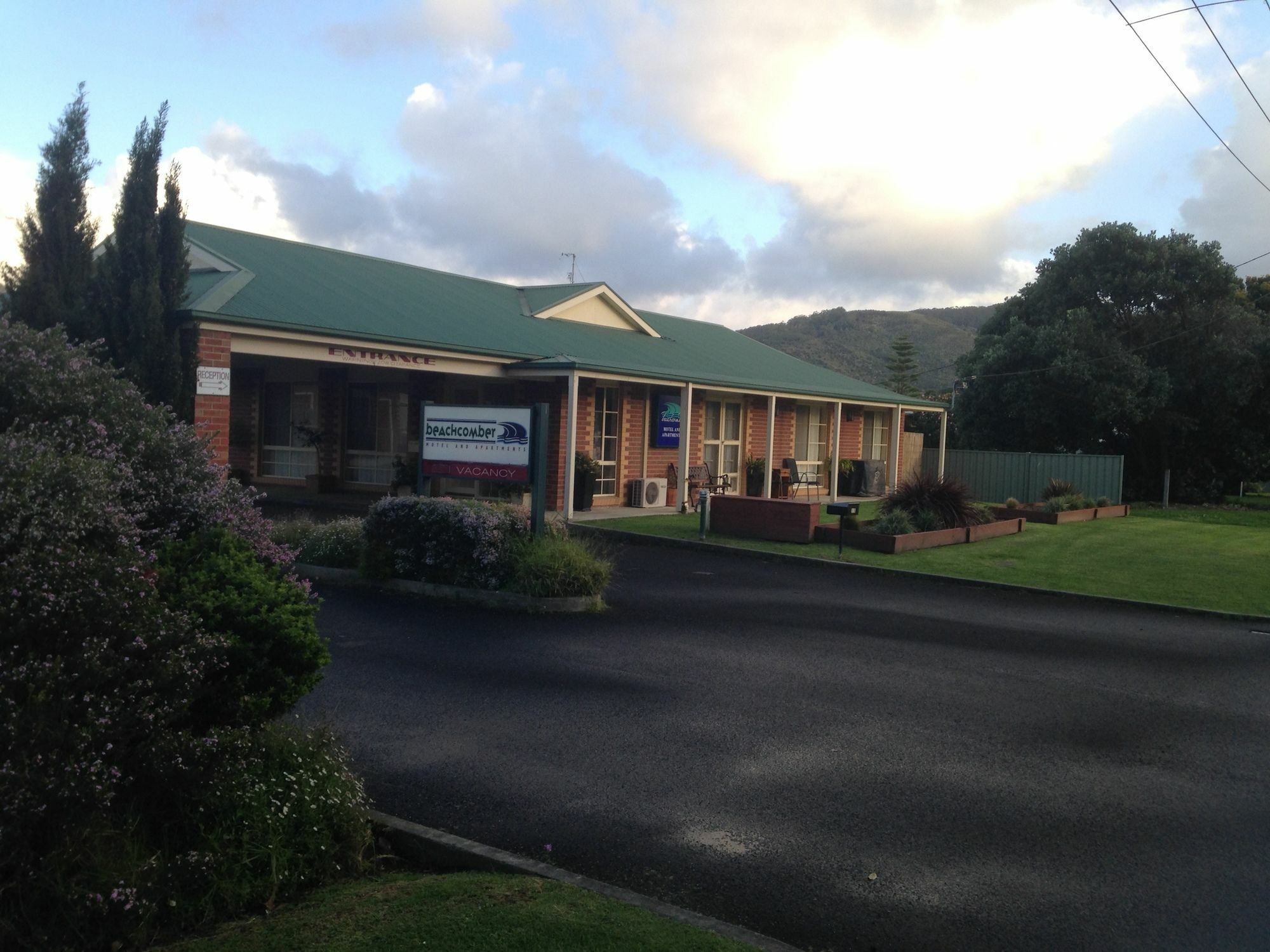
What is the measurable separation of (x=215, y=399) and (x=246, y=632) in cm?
1090

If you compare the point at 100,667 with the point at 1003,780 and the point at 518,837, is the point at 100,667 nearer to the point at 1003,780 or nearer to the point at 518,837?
the point at 518,837

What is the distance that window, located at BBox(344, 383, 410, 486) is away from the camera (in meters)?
23.1

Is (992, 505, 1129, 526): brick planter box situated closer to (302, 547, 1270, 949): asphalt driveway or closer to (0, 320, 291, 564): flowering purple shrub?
(302, 547, 1270, 949): asphalt driveway

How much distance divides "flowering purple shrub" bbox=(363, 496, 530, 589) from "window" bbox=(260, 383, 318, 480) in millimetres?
12312

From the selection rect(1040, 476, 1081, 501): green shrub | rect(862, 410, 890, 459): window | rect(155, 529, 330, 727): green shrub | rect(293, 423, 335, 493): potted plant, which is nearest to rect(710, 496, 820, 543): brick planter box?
rect(293, 423, 335, 493): potted plant

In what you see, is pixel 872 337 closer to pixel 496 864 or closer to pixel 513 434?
pixel 513 434

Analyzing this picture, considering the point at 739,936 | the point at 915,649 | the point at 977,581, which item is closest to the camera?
the point at 739,936

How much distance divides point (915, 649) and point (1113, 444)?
27.4 m

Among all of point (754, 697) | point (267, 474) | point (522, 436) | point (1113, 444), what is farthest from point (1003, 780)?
point (1113, 444)

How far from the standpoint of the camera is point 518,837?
529cm

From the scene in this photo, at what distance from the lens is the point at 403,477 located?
21.9m

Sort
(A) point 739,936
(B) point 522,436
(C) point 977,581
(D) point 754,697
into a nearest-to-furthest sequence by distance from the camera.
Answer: (A) point 739,936
(D) point 754,697
(B) point 522,436
(C) point 977,581

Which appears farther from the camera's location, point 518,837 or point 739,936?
point 518,837

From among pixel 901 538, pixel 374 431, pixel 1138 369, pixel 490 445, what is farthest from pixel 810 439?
pixel 490 445
